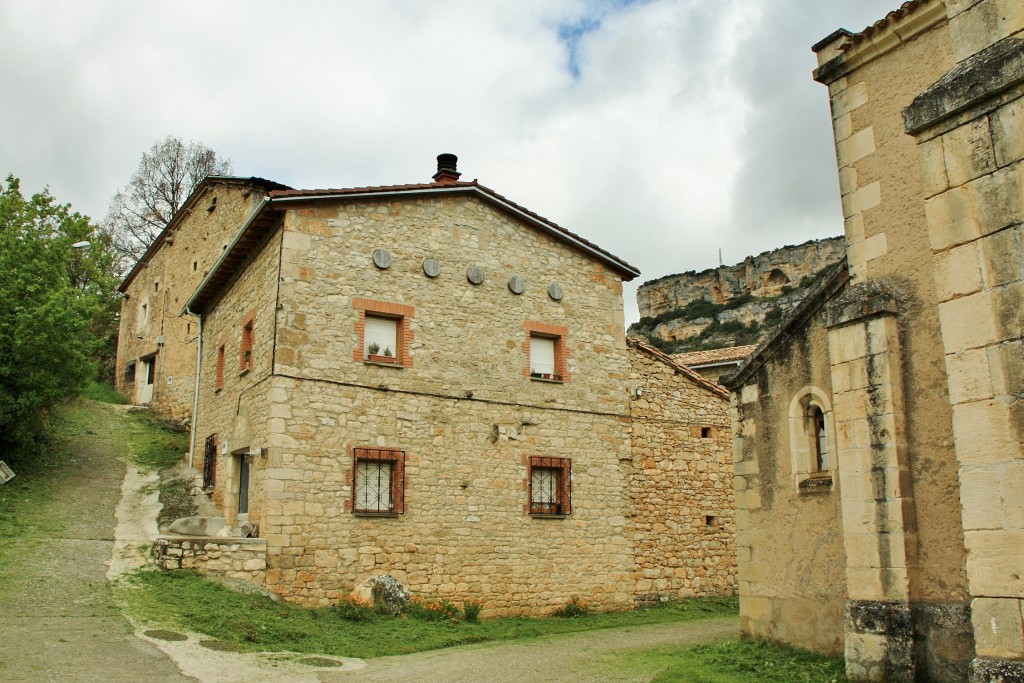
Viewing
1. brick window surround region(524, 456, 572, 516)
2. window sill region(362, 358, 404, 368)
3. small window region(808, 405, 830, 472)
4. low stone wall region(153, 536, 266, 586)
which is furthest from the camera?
brick window surround region(524, 456, 572, 516)

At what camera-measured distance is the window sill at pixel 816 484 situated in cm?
918

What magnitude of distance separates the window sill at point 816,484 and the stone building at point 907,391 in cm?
3

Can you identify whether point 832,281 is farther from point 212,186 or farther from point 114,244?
point 114,244

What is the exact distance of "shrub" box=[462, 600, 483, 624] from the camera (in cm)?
1398

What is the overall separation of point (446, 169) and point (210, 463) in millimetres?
7759

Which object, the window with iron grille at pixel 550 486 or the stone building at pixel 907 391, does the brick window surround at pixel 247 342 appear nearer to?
the window with iron grille at pixel 550 486

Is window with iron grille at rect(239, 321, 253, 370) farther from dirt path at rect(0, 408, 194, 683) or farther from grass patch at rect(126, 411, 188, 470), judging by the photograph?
grass patch at rect(126, 411, 188, 470)

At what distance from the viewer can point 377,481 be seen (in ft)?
46.2

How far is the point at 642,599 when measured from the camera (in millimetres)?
16516

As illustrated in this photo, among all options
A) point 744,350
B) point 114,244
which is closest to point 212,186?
point 114,244

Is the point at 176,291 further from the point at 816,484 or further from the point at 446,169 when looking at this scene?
the point at 816,484

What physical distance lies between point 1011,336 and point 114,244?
37851 millimetres

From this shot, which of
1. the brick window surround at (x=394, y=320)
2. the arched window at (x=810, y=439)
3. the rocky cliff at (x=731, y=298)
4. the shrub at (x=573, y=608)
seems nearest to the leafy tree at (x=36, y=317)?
the brick window surround at (x=394, y=320)

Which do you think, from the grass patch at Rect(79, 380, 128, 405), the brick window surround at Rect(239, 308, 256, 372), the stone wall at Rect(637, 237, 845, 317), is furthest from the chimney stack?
the stone wall at Rect(637, 237, 845, 317)
